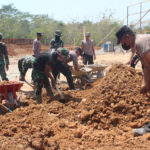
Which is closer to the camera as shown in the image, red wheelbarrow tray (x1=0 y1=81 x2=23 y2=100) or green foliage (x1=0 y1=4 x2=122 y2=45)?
red wheelbarrow tray (x1=0 y1=81 x2=23 y2=100)

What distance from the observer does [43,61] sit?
205 inches

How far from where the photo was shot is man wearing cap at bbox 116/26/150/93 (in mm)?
3037

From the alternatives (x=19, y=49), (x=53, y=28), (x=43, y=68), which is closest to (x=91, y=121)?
(x=43, y=68)

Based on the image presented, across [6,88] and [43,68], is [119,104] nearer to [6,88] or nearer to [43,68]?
[43,68]

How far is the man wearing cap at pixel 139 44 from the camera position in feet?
9.96

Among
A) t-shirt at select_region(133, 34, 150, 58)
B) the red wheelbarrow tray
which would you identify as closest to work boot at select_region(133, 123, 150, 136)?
t-shirt at select_region(133, 34, 150, 58)

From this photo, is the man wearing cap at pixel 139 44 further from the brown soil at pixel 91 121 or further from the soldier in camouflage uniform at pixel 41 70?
the soldier in camouflage uniform at pixel 41 70

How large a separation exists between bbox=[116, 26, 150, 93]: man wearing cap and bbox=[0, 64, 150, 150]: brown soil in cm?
78

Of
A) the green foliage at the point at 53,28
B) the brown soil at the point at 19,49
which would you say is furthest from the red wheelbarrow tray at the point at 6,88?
the green foliage at the point at 53,28

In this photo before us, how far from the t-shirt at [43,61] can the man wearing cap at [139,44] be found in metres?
2.16

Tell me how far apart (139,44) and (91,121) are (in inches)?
69.0

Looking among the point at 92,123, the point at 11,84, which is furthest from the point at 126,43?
the point at 11,84

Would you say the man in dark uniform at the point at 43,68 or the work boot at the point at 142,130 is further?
the man in dark uniform at the point at 43,68

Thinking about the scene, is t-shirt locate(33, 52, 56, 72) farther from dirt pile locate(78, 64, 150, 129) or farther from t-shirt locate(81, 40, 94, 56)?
t-shirt locate(81, 40, 94, 56)
